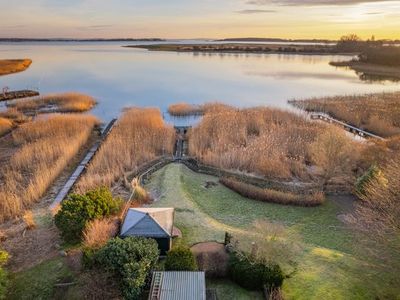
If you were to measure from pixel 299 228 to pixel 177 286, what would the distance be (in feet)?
27.7

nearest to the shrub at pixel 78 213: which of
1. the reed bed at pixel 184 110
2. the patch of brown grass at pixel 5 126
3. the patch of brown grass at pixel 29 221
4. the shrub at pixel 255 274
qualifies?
the patch of brown grass at pixel 29 221

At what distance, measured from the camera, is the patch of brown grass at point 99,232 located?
1445 cm

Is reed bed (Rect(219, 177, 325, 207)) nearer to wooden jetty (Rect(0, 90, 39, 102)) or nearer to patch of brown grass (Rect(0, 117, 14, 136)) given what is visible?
patch of brown grass (Rect(0, 117, 14, 136))

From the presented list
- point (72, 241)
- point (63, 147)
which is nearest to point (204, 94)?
point (63, 147)

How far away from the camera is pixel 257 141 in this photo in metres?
28.0

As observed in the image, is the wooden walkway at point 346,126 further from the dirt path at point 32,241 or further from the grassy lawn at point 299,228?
the dirt path at point 32,241

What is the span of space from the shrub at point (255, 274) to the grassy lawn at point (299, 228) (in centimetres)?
57

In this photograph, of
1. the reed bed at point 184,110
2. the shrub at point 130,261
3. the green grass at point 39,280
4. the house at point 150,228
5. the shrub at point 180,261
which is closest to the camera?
the shrub at point 130,261

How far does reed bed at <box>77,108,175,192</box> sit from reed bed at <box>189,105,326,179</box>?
2.66 m

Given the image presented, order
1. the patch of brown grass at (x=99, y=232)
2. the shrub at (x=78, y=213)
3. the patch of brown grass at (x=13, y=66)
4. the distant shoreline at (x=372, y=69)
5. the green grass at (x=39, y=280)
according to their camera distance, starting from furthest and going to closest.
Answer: the distant shoreline at (x=372, y=69), the patch of brown grass at (x=13, y=66), the shrub at (x=78, y=213), the patch of brown grass at (x=99, y=232), the green grass at (x=39, y=280)

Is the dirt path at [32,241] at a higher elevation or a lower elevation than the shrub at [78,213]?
lower

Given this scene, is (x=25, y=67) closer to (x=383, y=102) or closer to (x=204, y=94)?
(x=204, y=94)

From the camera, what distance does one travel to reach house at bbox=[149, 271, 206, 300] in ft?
38.1

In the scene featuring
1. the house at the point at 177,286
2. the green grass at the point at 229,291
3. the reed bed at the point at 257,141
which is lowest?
the green grass at the point at 229,291
